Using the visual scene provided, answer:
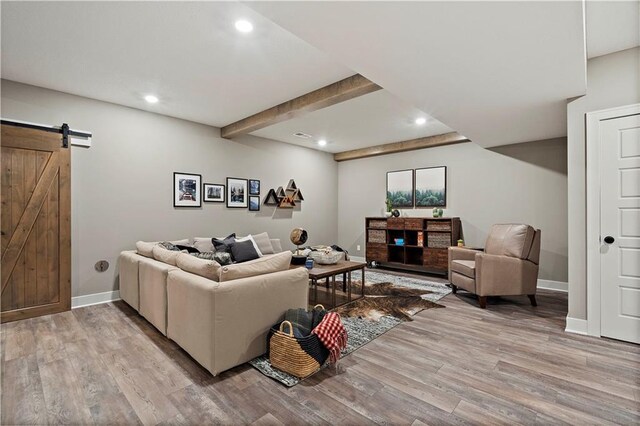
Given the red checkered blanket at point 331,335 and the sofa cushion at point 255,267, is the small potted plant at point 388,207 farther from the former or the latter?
the red checkered blanket at point 331,335

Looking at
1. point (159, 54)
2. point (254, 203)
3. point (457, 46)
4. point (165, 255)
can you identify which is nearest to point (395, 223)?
point (254, 203)

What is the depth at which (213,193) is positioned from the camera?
516 cm

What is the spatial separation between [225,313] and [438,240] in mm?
4484

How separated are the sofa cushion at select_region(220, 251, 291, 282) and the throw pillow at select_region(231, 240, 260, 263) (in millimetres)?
1696

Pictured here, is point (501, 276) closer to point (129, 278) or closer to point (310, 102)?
point (310, 102)

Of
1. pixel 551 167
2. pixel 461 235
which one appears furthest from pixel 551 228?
pixel 461 235

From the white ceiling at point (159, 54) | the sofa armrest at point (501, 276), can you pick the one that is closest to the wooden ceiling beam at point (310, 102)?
the white ceiling at point (159, 54)

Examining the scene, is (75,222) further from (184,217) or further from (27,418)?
(27,418)

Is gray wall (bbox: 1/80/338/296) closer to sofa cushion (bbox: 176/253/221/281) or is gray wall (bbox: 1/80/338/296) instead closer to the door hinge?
the door hinge

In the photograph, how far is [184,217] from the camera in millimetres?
4793

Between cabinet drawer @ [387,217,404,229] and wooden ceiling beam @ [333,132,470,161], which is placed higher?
wooden ceiling beam @ [333,132,470,161]

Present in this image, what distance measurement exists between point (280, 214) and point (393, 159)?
2.78 m

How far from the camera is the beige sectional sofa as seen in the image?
213cm

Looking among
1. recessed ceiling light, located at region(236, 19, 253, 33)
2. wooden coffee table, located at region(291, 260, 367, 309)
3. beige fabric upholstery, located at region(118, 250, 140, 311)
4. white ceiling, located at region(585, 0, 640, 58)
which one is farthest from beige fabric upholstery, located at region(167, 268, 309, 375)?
white ceiling, located at region(585, 0, 640, 58)
